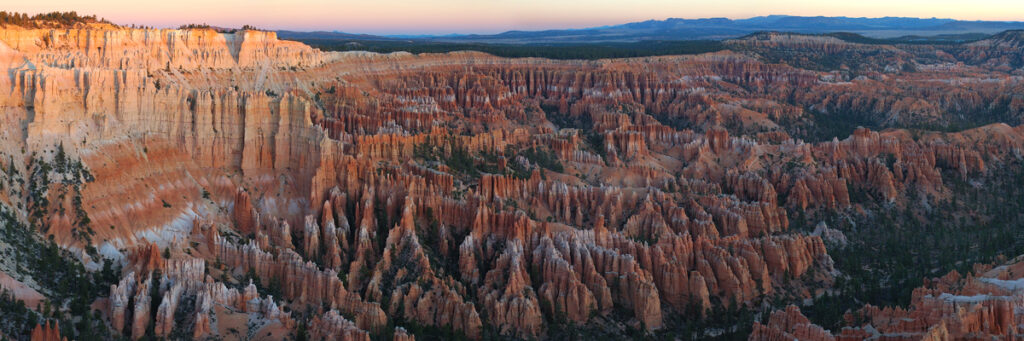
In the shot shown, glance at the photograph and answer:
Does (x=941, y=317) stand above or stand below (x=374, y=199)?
below

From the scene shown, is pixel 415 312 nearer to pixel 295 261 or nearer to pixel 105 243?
pixel 295 261

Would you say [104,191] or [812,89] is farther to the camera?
[812,89]

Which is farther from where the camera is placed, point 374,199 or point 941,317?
point 374,199

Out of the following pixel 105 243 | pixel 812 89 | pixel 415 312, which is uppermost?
pixel 812 89

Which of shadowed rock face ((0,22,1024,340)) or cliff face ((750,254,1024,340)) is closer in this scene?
cliff face ((750,254,1024,340))

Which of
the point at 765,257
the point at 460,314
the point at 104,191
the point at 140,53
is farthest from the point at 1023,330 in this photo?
the point at 140,53

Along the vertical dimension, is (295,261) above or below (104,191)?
below

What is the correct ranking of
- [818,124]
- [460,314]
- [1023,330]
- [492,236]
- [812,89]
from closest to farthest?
[1023,330] → [460,314] → [492,236] → [818,124] → [812,89]

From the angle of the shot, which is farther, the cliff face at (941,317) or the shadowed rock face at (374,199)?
the shadowed rock face at (374,199)
